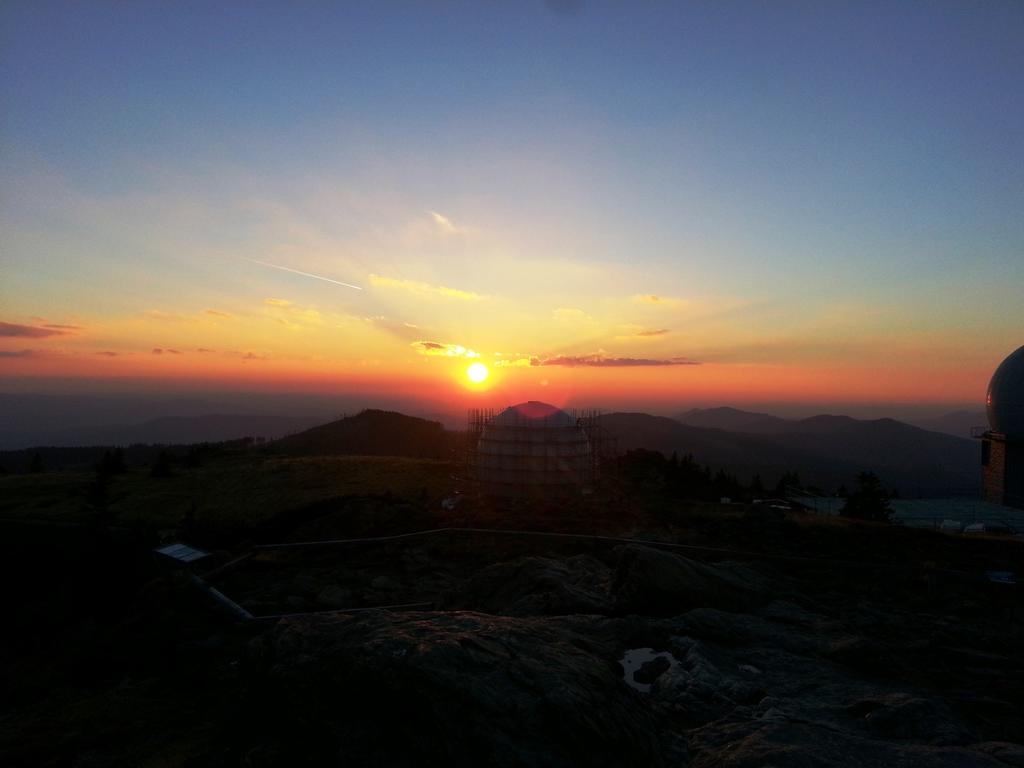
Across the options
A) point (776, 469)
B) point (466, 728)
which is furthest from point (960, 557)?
point (776, 469)

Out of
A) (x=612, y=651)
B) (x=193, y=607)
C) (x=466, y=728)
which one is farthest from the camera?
(x=193, y=607)

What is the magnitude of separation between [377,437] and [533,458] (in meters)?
77.1

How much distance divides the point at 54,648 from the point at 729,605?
45.7 ft

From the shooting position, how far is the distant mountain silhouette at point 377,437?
93125 mm

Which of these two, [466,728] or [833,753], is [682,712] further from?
[466,728]

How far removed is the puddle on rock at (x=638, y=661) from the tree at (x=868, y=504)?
2981 centimetres

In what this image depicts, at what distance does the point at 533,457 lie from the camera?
1192 inches

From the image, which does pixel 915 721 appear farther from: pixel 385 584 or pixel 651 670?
pixel 385 584

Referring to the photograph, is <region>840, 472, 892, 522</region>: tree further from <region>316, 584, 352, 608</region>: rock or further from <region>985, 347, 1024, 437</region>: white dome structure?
<region>316, 584, 352, 608</region>: rock

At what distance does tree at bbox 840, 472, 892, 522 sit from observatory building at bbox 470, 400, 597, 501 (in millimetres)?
16517

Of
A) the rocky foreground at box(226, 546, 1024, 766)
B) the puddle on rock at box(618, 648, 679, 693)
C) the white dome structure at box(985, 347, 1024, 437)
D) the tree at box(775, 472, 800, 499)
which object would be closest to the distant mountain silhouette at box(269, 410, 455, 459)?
the tree at box(775, 472, 800, 499)

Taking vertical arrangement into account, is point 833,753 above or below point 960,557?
above

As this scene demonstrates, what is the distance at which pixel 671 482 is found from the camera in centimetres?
3962

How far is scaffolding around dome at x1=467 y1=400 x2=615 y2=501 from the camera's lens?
30.2 meters
